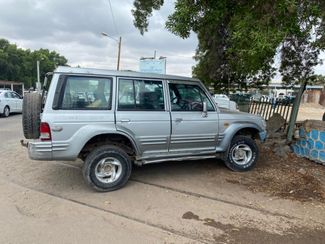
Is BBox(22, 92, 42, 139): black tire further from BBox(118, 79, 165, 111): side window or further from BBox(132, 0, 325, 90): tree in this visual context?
BBox(132, 0, 325, 90): tree

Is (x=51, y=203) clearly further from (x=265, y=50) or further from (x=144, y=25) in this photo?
(x=144, y=25)

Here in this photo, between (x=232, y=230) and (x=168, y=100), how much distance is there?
249 centimetres

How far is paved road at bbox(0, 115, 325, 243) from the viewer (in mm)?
3395

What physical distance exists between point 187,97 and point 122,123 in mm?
1452

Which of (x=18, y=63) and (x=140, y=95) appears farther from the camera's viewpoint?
(x=18, y=63)

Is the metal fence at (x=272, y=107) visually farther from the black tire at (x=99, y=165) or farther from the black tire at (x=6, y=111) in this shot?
the black tire at (x=6, y=111)

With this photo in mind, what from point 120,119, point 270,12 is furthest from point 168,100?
point 270,12

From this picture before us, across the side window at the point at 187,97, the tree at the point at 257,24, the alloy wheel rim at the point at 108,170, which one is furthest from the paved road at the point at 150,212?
the tree at the point at 257,24

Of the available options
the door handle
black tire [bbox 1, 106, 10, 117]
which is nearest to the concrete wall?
the door handle

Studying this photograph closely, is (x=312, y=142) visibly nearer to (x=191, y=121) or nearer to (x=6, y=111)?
(x=191, y=121)

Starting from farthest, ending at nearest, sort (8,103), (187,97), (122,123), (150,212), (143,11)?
(8,103) < (143,11) < (187,97) < (122,123) < (150,212)

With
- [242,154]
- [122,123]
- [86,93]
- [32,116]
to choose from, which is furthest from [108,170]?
[242,154]

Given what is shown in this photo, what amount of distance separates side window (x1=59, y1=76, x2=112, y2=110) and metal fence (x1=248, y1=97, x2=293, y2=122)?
5.98 m

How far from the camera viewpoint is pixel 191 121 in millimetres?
5258
